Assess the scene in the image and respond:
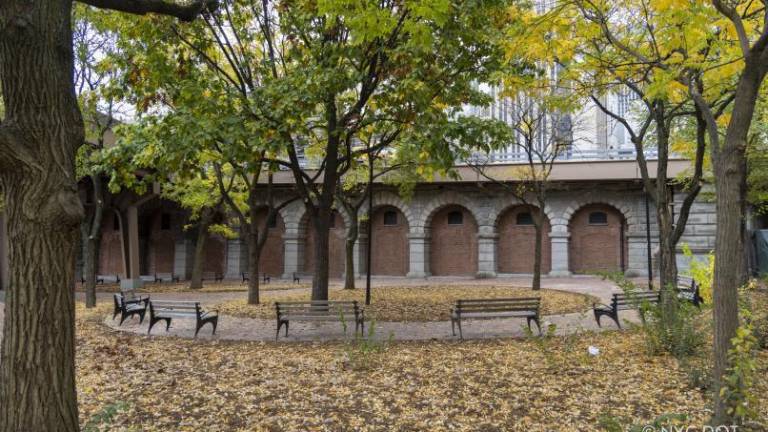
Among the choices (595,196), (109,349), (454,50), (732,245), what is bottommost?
(109,349)

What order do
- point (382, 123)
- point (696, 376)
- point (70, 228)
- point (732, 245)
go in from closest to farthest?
point (70, 228) < point (732, 245) < point (696, 376) < point (382, 123)

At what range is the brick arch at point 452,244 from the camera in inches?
1113

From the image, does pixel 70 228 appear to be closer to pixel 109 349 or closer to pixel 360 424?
pixel 360 424

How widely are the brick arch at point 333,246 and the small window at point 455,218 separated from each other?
5.75 metres

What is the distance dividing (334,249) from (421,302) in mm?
15161

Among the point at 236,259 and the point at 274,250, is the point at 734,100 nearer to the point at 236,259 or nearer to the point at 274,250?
the point at 274,250

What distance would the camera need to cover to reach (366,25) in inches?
268

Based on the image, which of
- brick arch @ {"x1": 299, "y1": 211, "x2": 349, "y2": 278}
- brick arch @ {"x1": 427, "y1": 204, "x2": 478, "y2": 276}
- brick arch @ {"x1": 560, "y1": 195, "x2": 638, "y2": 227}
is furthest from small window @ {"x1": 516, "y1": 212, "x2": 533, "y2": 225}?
brick arch @ {"x1": 299, "y1": 211, "x2": 349, "y2": 278}

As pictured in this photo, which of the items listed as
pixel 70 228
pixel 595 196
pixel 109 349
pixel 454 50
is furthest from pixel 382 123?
pixel 595 196

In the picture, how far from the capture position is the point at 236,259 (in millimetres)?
31047

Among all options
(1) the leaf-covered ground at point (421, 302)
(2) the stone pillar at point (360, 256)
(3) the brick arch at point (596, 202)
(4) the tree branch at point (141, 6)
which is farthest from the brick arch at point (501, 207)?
(4) the tree branch at point (141, 6)

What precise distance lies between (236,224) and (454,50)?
68.9 feet

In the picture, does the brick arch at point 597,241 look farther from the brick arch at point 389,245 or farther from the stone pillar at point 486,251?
the brick arch at point 389,245

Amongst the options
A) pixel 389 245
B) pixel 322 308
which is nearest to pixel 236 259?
pixel 389 245
